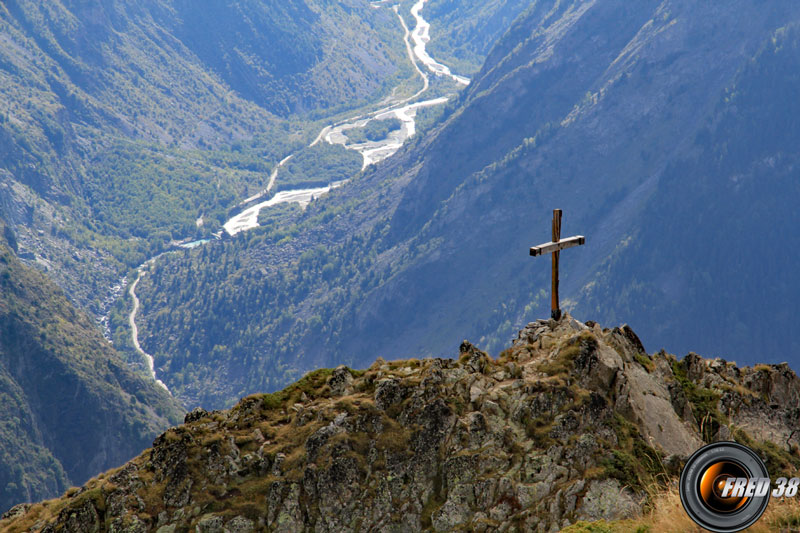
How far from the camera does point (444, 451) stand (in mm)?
31125

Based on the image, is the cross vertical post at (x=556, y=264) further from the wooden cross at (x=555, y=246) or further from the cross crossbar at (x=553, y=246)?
the cross crossbar at (x=553, y=246)

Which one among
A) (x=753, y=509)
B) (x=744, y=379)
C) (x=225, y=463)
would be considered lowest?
(x=753, y=509)

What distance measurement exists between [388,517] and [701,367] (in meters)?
14.7

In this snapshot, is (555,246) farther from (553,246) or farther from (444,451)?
(444,451)

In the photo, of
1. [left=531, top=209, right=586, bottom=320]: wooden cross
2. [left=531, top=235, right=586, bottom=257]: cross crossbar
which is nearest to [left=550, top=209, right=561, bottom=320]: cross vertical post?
[left=531, top=209, right=586, bottom=320]: wooden cross

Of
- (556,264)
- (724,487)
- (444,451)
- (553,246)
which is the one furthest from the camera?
(556,264)

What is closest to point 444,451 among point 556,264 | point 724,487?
point 556,264

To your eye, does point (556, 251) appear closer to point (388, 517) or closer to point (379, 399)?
point (379, 399)

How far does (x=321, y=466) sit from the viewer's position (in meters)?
31.2

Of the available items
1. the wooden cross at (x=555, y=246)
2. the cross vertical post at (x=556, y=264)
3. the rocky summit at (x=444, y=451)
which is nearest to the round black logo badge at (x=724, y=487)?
the rocky summit at (x=444, y=451)

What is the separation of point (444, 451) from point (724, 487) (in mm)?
12756

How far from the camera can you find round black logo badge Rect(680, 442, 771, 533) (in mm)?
19750

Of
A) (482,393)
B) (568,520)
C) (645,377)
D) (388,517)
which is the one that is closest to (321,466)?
(388,517)

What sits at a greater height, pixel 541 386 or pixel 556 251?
pixel 556 251
